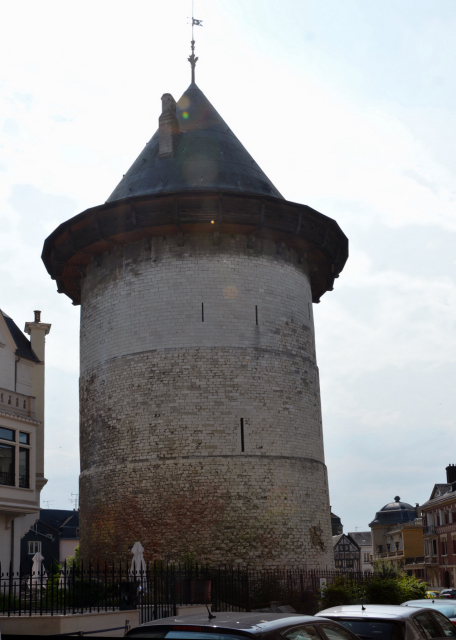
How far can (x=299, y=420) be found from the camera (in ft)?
78.7

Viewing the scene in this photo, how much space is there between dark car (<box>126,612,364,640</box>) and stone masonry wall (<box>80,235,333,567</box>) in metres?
16.1

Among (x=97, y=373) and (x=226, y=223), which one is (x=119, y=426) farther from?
(x=226, y=223)

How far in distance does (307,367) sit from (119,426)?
641 cm

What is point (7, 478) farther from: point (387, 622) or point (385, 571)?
point (387, 622)

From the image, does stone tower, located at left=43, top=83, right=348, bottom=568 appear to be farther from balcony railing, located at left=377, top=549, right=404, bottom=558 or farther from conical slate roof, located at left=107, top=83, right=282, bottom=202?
balcony railing, located at left=377, top=549, right=404, bottom=558

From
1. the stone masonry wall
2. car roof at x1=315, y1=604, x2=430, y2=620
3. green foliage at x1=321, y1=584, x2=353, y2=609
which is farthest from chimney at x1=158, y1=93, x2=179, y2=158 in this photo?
car roof at x1=315, y1=604, x2=430, y2=620

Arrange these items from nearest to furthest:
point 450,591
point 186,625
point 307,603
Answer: point 186,625, point 307,603, point 450,591

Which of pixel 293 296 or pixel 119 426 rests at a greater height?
pixel 293 296

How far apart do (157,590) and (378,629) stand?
832 cm

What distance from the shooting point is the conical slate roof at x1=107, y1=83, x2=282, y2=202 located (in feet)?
82.8

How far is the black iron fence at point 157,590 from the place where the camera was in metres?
13.3

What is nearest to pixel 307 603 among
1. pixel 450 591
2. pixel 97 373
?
pixel 97 373

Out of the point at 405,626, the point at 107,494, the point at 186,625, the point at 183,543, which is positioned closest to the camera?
the point at 186,625

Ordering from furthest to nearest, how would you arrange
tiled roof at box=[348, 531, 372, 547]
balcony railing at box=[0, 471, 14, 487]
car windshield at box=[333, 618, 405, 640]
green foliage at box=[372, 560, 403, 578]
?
tiled roof at box=[348, 531, 372, 547] < balcony railing at box=[0, 471, 14, 487] < green foliage at box=[372, 560, 403, 578] < car windshield at box=[333, 618, 405, 640]
